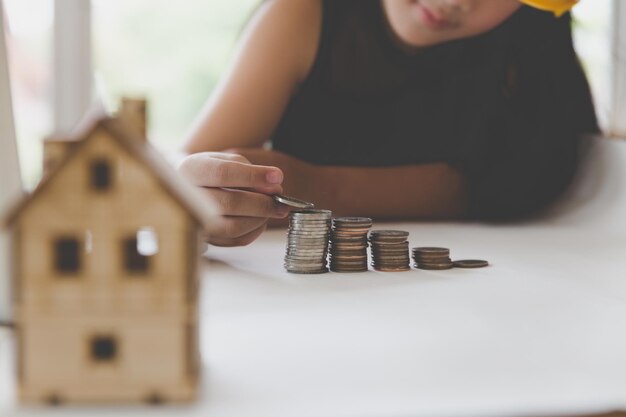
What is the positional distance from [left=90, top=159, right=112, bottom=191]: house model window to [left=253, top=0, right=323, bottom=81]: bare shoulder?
1426 mm

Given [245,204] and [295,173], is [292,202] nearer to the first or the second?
[245,204]

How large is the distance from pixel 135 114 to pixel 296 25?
1449mm

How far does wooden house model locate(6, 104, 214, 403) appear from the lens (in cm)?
49

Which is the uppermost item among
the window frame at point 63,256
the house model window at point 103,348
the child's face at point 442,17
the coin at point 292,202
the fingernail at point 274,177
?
the child's face at point 442,17

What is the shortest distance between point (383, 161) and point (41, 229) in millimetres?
1676

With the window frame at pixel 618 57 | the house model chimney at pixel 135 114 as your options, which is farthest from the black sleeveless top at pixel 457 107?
the house model chimney at pixel 135 114

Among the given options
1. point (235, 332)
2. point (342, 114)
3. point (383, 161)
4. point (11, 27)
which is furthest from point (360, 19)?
point (235, 332)

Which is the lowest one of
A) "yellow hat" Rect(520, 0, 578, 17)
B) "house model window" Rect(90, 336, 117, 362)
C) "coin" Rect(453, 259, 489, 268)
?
"house model window" Rect(90, 336, 117, 362)

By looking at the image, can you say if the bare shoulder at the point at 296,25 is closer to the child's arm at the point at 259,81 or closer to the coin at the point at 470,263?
the child's arm at the point at 259,81

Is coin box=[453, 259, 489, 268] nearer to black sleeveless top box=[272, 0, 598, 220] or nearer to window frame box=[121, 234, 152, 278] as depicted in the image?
window frame box=[121, 234, 152, 278]

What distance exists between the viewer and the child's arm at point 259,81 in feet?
5.97

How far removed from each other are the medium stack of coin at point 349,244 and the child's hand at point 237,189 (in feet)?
0.36

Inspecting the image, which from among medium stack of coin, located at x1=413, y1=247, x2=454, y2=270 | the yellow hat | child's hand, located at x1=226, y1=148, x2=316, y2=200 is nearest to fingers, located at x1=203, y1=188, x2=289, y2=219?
medium stack of coin, located at x1=413, y1=247, x2=454, y2=270

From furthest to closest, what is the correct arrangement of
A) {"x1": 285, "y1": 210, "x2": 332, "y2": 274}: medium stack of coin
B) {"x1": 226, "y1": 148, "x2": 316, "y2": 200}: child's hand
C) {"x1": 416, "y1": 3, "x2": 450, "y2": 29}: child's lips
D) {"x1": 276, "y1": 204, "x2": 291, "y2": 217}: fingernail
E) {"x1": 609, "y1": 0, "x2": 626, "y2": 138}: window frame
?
{"x1": 609, "y1": 0, "x2": 626, "y2": 138}: window frame → {"x1": 416, "y1": 3, "x2": 450, "y2": 29}: child's lips → {"x1": 226, "y1": 148, "x2": 316, "y2": 200}: child's hand → {"x1": 276, "y1": 204, "x2": 291, "y2": 217}: fingernail → {"x1": 285, "y1": 210, "x2": 332, "y2": 274}: medium stack of coin
